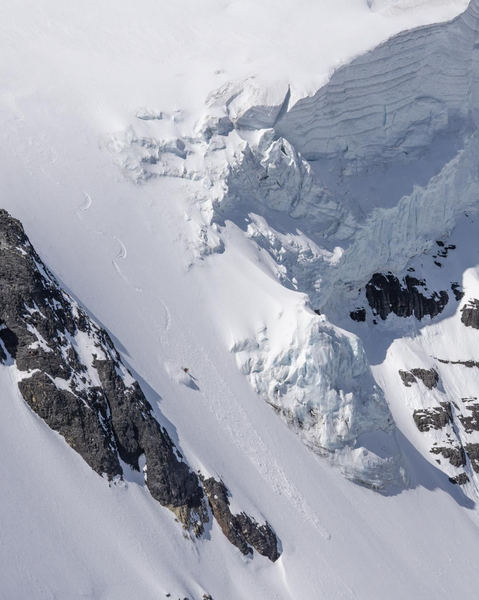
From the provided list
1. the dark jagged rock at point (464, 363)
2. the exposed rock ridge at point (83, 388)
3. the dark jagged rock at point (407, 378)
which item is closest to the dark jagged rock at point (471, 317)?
the dark jagged rock at point (464, 363)

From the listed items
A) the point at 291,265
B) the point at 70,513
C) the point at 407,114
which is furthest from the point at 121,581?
the point at 407,114

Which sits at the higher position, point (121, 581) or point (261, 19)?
point (261, 19)

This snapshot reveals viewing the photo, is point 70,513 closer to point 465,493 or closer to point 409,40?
point 465,493

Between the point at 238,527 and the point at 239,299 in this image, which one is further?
the point at 239,299

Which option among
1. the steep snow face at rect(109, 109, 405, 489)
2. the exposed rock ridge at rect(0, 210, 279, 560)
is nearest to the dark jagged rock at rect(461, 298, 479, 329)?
the steep snow face at rect(109, 109, 405, 489)

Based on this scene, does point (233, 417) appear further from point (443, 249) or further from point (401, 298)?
point (443, 249)

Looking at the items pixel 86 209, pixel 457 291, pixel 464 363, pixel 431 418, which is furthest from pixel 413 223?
pixel 86 209
